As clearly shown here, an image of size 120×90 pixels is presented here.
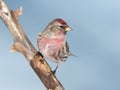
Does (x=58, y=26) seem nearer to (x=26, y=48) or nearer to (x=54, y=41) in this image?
(x=54, y=41)

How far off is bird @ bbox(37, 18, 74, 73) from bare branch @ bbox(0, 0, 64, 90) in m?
0.11

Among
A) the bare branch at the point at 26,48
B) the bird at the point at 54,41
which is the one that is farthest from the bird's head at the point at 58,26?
the bare branch at the point at 26,48

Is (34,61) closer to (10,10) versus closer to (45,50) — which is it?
(45,50)

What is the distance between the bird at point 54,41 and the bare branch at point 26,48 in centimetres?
11

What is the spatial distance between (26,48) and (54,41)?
1.48 feet

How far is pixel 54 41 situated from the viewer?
5.07 meters

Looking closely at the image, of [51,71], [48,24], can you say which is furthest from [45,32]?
[51,71]

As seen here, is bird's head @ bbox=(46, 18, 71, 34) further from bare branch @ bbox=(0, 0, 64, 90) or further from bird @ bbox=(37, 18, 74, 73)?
bare branch @ bbox=(0, 0, 64, 90)

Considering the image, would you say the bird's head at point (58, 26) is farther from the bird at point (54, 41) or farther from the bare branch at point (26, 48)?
the bare branch at point (26, 48)

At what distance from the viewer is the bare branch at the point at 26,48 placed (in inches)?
199

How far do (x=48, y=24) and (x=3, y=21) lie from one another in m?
0.67

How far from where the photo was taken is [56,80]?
5055mm

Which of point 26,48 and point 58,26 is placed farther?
point 26,48

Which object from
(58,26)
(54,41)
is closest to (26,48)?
(54,41)
